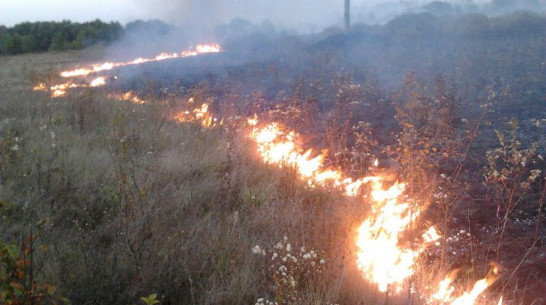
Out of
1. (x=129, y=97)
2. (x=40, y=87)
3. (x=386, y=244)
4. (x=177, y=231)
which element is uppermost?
(x=40, y=87)

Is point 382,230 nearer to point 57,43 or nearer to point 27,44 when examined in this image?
point 57,43

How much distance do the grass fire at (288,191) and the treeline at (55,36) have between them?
23.4 m

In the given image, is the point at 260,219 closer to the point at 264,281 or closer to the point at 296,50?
the point at 264,281

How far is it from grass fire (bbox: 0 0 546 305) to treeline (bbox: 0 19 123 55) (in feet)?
76.7

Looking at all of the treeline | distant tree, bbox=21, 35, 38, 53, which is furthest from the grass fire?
distant tree, bbox=21, 35, 38, 53

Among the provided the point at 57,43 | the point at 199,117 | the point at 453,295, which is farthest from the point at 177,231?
the point at 57,43

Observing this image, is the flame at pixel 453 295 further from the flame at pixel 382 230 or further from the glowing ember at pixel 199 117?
the glowing ember at pixel 199 117

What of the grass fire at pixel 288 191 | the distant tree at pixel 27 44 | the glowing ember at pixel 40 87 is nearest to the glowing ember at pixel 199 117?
the grass fire at pixel 288 191

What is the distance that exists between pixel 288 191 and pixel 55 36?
34156 millimetres

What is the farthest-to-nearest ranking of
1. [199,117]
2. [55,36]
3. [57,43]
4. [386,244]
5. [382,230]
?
1. [55,36]
2. [57,43]
3. [199,117]
4. [382,230]
5. [386,244]

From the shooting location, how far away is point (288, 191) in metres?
4.80

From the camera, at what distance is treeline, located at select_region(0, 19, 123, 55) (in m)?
32.3

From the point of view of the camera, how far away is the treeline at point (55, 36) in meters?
32.3

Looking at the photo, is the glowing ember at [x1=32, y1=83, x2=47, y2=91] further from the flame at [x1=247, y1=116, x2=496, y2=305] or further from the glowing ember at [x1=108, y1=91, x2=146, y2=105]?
the flame at [x1=247, y1=116, x2=496, y2=305]
